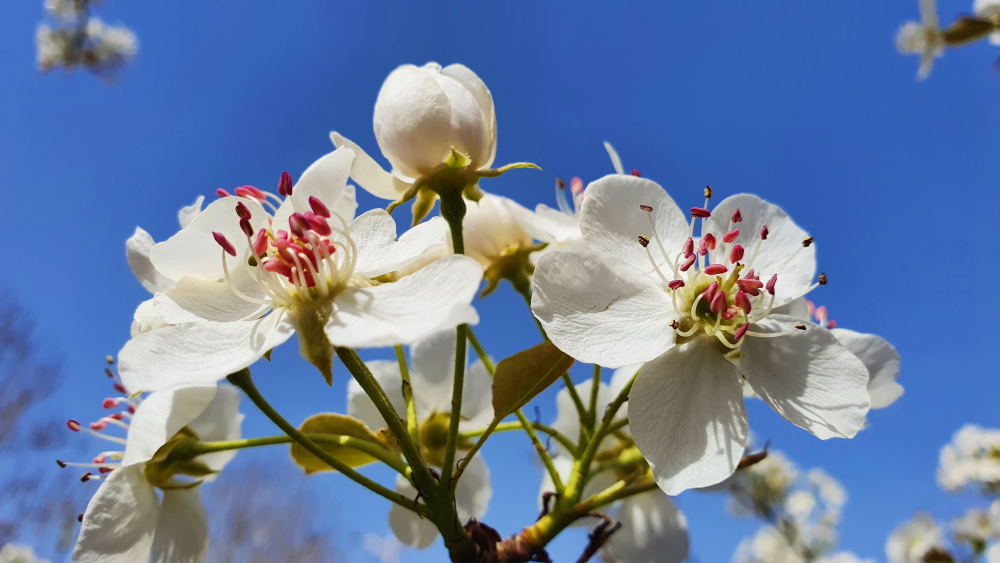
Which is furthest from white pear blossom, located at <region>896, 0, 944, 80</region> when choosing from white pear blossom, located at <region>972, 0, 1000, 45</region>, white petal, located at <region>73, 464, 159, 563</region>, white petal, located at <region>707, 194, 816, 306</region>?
white petal, located at <region>73, 464, 159, 563</region>

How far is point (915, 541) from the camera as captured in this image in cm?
373

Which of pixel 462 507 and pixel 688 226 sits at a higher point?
pixel 688 226

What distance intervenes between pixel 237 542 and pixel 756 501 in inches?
329

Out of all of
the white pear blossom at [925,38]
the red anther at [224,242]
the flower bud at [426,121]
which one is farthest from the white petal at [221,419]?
the white pear blossom at [925,38]

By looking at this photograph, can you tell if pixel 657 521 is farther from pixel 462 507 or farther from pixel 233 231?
pixel 233 231

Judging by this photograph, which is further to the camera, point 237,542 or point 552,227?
point 237,542

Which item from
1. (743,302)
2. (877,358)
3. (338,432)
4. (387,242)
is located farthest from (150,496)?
(877,358)

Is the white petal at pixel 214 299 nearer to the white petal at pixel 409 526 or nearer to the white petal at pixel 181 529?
the white petal at pixel 181 529

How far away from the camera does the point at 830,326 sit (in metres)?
1.00

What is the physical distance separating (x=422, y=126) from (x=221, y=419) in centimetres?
55

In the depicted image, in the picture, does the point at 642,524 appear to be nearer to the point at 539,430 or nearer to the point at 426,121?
the point at 539,430

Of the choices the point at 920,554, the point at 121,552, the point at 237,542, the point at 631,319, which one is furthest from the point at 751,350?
the point at 237,542

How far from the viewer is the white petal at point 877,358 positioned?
3.13 ft

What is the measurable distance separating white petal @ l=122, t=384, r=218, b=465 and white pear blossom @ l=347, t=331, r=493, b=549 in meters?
0.36
